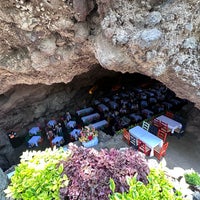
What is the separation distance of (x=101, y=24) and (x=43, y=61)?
8.58 feet

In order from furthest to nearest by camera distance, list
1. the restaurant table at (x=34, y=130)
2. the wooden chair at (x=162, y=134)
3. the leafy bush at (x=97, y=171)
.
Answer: the restaurant table at (x=34, y=130)
the wooden chair at (x=162, y=134)
the leafy bush at (x=97, y=171)

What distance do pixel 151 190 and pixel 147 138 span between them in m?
5.87

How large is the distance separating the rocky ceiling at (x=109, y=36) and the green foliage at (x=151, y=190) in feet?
12.0

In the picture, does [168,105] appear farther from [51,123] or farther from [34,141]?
[34,141]

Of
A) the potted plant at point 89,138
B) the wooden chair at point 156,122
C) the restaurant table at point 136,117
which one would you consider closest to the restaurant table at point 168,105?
the restaurant table at point 136,117

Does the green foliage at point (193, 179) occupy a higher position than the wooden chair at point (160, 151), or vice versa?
the green foliage at point (193, 179)

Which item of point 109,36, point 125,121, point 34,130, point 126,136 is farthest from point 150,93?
point 109,36

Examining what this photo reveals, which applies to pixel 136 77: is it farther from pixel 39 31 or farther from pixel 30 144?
pixel 39 31

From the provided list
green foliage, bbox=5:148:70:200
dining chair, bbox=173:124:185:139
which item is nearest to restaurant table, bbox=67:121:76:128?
dining chair, bbox=173:124:185:139

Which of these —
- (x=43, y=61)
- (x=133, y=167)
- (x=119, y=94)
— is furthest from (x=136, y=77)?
(x=133, y=167)

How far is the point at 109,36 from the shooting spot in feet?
21.3

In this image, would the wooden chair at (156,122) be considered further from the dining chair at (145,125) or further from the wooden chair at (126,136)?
the wooden chair at (126,136)

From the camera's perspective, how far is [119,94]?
16766mm

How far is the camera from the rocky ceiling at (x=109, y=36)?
6.10 metres
